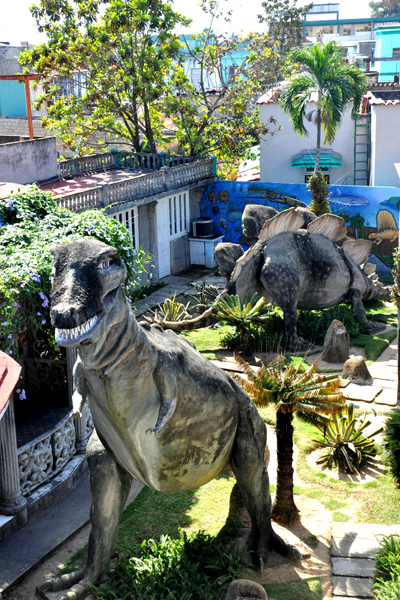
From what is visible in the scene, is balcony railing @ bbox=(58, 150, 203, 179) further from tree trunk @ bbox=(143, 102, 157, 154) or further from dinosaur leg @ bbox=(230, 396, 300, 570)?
dinosaur leg @ bbox=(230, 396, 300, 570)

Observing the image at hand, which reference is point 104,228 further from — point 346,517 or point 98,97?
point 98,97

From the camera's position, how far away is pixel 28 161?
64.0ft

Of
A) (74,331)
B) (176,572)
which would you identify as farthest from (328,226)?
(74,331)

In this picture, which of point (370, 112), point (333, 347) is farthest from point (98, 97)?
point (333, 347)

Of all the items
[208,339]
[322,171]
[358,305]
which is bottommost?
[208,339]

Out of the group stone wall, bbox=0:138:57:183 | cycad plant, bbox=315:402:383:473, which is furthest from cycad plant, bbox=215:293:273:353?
stone wall, bbox=0:138:57:183

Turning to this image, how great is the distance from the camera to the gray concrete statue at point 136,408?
5441 millimetres

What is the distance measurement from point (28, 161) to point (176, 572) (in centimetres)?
1434

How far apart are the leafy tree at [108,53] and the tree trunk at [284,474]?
1625cm

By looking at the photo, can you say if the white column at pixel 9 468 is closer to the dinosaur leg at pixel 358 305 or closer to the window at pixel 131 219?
the dinosaur leg at pixel 358 305

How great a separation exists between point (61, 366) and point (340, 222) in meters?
7.65

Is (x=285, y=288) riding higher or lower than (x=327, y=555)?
higher

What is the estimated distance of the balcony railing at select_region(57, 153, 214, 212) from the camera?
57.8 ft

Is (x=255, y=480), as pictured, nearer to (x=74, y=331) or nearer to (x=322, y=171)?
(x=74, y=331)
